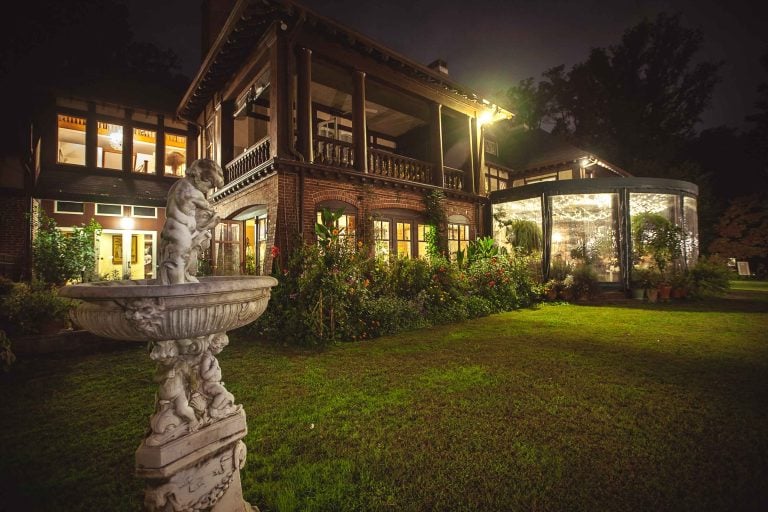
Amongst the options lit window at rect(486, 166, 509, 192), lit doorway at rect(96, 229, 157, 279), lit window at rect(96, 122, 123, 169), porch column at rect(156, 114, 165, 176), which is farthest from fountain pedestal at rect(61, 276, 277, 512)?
lit window at rect(486, 166, 509, 192)

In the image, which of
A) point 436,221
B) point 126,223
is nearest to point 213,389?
point 436,221

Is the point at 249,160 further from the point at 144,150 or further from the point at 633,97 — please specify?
the point at 633,97

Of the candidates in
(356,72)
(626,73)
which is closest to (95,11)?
(356,72)

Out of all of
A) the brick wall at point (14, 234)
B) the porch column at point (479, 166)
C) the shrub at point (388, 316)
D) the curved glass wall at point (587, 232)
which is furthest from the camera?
the porch column at point (479, 166)

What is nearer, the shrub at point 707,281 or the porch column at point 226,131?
the shrub at point 707,281

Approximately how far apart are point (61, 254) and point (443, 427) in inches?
434

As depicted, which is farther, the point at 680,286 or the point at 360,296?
the point at 680,286

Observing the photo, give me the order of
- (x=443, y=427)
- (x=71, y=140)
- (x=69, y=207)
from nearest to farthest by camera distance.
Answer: (x=443, y=427), (x=69, y=207), (x=71, y=140)

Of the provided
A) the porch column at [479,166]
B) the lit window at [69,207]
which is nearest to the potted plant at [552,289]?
the porch column at [479,166]

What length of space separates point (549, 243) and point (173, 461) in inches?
479

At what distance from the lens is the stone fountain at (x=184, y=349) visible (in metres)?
1.65

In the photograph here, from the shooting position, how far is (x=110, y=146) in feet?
41.3

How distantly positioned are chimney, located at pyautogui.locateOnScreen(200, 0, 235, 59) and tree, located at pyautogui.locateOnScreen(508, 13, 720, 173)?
87.9 ft

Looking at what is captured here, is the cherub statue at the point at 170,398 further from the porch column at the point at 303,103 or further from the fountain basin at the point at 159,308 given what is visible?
the porch column at the point at 303,103
